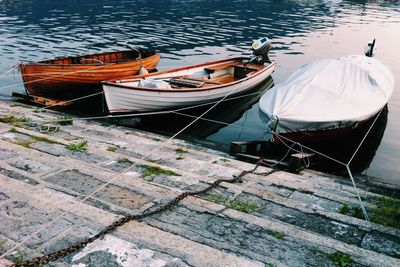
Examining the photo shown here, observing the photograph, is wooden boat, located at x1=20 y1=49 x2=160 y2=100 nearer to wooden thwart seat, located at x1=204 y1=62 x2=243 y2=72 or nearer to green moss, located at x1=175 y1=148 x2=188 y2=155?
wooden thwart seat, located at x1=204 y1=62 x2=243 y2=72

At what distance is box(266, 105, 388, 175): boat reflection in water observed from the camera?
40.6 ft

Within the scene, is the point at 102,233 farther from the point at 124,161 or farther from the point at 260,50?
the point at 260,50

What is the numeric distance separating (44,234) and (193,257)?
219 centimetres

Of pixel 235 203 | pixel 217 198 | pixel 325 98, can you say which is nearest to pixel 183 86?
pixel 325 98

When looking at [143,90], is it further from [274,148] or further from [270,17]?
[270,17]

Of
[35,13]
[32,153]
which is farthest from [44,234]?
[35,13]

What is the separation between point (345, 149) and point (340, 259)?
9.60 metres

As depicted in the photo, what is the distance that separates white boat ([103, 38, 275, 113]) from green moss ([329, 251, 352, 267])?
33.1 feet

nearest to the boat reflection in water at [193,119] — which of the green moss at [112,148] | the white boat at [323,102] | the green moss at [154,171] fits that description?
the white boat at [323,102]

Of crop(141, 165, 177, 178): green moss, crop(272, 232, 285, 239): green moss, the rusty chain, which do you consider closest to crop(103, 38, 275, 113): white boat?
crop(141, 165, 177, 178): green moss

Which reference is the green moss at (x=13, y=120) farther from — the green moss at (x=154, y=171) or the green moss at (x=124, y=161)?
the green moss at (x=154, y=171)

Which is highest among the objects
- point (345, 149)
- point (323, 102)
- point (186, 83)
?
point (323, 102)

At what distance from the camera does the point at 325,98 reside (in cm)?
1246

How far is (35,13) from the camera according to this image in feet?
149
